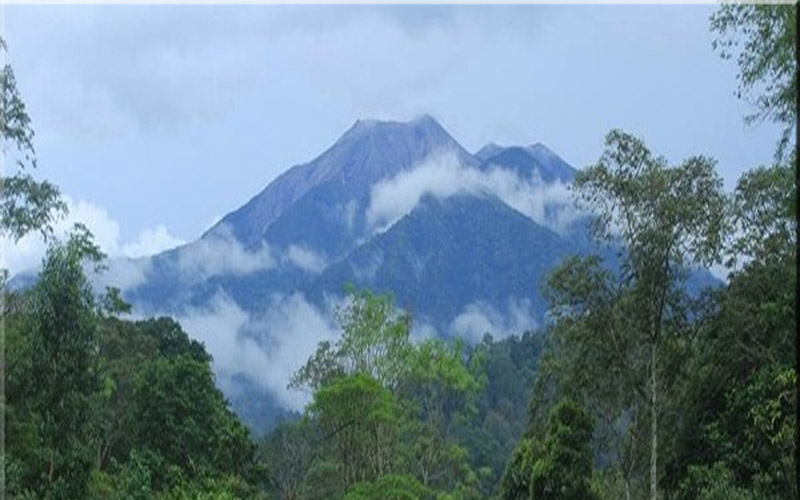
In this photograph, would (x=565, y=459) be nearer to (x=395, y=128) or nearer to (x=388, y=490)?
(x=388, y=490)

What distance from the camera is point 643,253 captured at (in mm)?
15453

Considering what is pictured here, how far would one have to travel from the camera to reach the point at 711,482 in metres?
14.3

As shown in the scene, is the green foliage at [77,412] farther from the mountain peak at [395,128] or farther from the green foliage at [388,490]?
the mountain peak at [395,128]

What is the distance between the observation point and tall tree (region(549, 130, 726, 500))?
15211 millimetres

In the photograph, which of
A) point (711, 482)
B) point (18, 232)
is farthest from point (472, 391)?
point (18, 232)

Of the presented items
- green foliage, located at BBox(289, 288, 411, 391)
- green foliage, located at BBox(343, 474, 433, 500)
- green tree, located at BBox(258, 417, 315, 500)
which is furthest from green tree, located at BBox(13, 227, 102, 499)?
green tree, located at BBox(258, 417, 315, 500)

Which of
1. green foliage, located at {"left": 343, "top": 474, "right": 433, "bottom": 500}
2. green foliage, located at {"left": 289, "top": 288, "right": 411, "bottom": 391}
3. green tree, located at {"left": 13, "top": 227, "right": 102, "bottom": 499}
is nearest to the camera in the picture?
green tree, located at {"left": 13, "top": 227, "right": 102, "bottom": 499}

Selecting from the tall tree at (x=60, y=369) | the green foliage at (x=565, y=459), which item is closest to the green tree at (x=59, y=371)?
the tall tree at (x=60, y=369)

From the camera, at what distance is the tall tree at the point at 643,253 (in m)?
15.2

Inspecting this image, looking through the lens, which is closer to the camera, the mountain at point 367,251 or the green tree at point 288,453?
the green tree at point 288,453

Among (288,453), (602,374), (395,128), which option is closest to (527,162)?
(395,128)

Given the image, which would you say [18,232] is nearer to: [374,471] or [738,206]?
[738,206]

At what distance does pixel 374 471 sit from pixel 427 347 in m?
3.44

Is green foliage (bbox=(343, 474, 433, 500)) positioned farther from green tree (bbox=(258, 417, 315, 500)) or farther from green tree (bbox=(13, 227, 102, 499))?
green tree (bbox=(258, 417, 315, 500))
